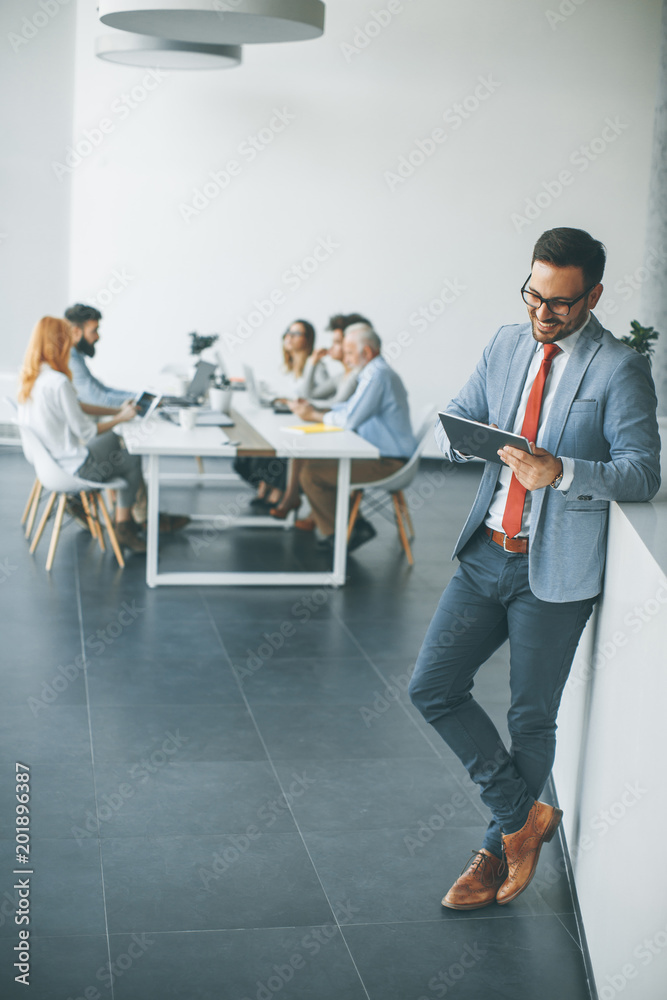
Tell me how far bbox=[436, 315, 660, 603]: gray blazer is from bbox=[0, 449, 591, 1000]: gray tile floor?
928mm

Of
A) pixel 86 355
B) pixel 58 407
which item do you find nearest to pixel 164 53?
pixel 86 355

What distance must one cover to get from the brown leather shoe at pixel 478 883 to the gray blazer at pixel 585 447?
2.57 ft

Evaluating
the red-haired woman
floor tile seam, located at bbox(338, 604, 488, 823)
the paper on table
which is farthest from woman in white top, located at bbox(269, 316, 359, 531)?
floor tile seam, located at bbox(338, 604, 488, 823)

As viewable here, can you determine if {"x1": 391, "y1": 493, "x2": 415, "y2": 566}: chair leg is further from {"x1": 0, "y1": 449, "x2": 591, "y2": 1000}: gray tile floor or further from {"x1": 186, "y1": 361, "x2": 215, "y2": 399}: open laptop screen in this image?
{"x1": 186, "y1": 361, "x2": 215, "y2": 399}: open laptop screen

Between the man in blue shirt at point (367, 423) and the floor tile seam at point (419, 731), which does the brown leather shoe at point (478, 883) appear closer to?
the floor tile seam at point (419, 731)

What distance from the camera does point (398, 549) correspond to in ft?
21.3

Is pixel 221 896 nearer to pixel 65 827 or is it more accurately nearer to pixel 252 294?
pixel 65 827

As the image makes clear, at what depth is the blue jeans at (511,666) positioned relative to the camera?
2498mm

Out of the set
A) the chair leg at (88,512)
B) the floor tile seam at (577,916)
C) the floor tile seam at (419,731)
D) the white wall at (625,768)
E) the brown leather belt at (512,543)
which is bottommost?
the floor tile seam at (419,731)

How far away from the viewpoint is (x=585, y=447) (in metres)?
2.43

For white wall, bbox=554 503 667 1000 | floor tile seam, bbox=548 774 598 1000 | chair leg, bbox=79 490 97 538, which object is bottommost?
floor tile seam, bbox=548 774 598 1000

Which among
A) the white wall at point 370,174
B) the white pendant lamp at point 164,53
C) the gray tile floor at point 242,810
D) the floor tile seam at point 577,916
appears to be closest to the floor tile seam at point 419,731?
the gray tile floor at point 242,810

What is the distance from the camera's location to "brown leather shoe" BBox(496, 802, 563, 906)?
270 centimetres

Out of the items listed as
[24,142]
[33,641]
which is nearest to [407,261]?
[24,142]
